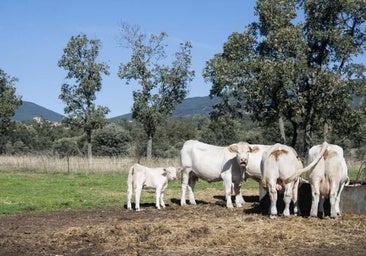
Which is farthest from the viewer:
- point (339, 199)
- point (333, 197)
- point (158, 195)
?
point (158, 195)

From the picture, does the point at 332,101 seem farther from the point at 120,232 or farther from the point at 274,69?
the point at 120,232

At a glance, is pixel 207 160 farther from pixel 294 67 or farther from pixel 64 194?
pixel 294 67

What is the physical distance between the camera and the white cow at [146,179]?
51.9 ft

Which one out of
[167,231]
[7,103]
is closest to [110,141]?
[7,103]

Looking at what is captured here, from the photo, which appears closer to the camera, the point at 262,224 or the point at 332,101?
the point at 262,224

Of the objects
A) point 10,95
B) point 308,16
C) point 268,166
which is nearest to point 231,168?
point 268,166

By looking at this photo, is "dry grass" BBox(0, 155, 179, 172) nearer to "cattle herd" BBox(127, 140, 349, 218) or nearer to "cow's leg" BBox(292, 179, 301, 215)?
"cattle herd" BBox(127, 140, 349, 218)

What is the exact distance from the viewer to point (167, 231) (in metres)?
11.3

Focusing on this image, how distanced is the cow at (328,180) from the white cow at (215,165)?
2.91m

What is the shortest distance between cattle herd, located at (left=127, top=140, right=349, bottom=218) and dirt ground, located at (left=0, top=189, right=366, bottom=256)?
0.67 metres

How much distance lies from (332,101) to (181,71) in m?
11.9

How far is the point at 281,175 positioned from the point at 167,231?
3.88m

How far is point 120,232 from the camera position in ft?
37.1

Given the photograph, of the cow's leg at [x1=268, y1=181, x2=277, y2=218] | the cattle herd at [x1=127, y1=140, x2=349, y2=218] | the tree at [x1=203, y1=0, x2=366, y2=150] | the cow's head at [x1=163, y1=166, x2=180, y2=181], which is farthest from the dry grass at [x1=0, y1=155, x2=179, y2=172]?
the cow's leg at [x1=268, y1=181, x2=277, y2=218]
